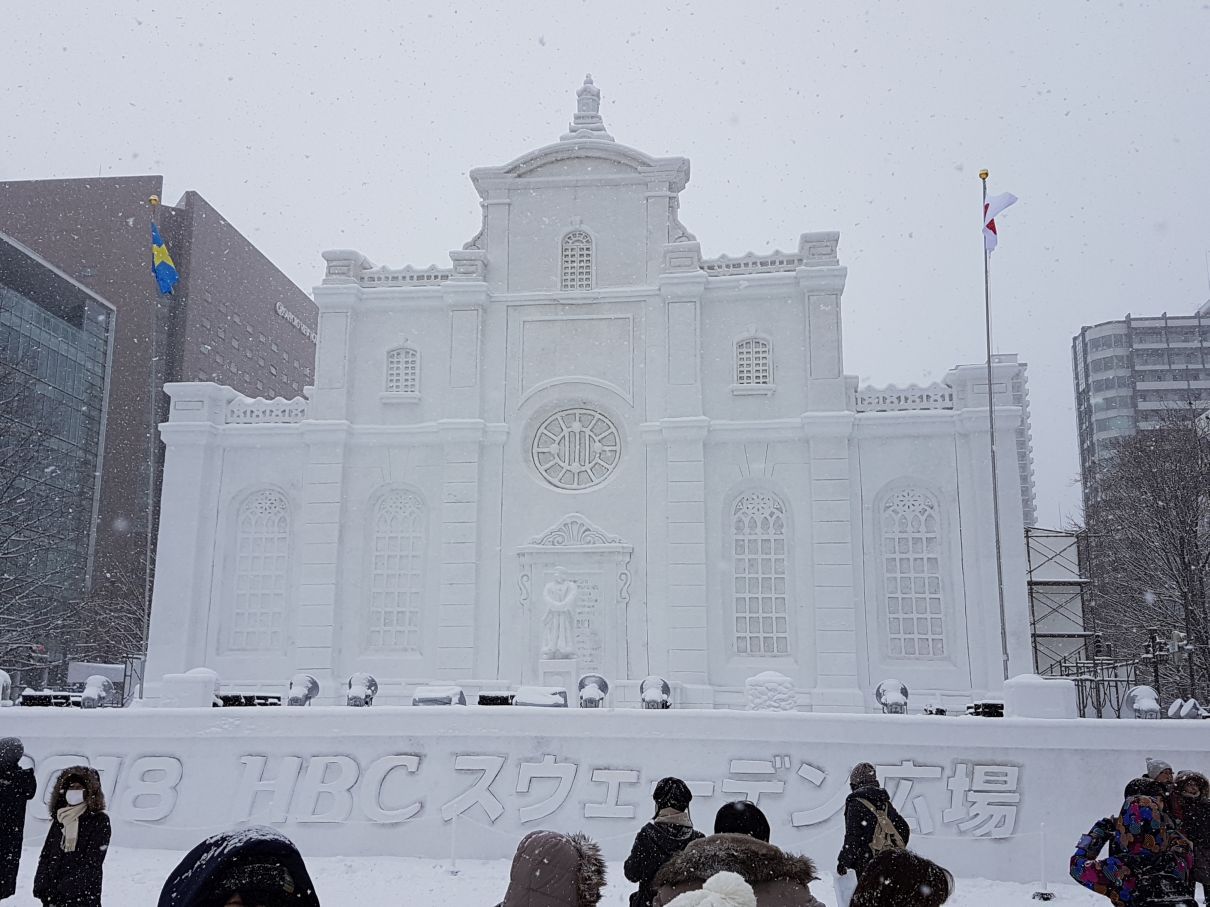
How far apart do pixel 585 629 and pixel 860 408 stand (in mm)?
9043

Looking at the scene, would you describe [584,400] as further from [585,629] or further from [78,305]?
[78,305]

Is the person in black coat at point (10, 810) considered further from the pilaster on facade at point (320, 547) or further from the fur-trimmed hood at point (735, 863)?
the pilaster on facade at point (320, 547)

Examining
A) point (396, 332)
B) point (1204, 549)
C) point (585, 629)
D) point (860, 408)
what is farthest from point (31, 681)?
point (1204, 549)

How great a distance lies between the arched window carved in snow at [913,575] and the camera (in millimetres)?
25156

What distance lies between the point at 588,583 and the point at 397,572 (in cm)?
512

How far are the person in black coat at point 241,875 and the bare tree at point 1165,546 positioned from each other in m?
31.8

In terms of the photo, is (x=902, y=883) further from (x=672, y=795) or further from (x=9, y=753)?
(x=9, y=753)

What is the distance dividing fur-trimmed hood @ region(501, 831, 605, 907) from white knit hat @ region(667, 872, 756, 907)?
26.7 inches

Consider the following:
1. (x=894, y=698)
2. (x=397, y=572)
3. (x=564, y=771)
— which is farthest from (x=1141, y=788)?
(x=397, y=572)

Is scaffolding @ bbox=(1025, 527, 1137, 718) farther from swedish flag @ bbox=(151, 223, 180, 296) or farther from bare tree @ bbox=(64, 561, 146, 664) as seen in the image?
bare tree @ bbox=(64, 561, 146, 664)

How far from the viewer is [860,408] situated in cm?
2661

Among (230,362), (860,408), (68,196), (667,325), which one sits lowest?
(860,408)

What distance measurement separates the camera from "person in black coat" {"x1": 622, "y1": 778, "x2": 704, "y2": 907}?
20.3 feet

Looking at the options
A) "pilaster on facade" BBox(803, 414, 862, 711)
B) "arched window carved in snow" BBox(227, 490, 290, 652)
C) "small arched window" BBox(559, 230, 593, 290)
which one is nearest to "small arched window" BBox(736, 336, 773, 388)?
"pilaster on facade" BBox(803, 414, 862, 711)
